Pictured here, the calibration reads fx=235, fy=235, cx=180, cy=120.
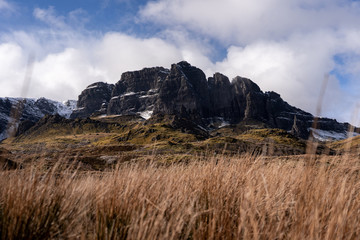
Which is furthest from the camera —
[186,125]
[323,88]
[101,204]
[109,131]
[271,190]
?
[109,131]

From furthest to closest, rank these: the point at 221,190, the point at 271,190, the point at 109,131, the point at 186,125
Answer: the point at 109,131 → the point at 186,125 → the point at 271,190 → the point at 221,190

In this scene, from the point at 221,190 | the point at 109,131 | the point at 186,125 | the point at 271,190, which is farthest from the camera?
the point at 109,131

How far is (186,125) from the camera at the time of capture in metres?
145

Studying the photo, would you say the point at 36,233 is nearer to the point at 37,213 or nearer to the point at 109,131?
the point at 37,213

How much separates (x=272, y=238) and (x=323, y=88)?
1.35 metres

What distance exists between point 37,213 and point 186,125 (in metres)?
143

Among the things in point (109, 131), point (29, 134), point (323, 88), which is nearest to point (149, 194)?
point (323, 88)

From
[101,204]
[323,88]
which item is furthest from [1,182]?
[323,88]

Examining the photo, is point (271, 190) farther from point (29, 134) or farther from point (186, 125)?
point (29, 134)

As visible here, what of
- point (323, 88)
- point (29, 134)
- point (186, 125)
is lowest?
point (29, 134)

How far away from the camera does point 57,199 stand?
256 centimetres

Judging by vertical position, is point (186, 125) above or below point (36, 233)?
above

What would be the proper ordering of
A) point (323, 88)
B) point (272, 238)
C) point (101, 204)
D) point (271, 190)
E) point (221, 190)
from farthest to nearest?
point (271, 190)
point (221, 190)
point (101, 204)
point (272, 238)
point (323, 88)

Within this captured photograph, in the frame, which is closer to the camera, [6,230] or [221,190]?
[6,230]
